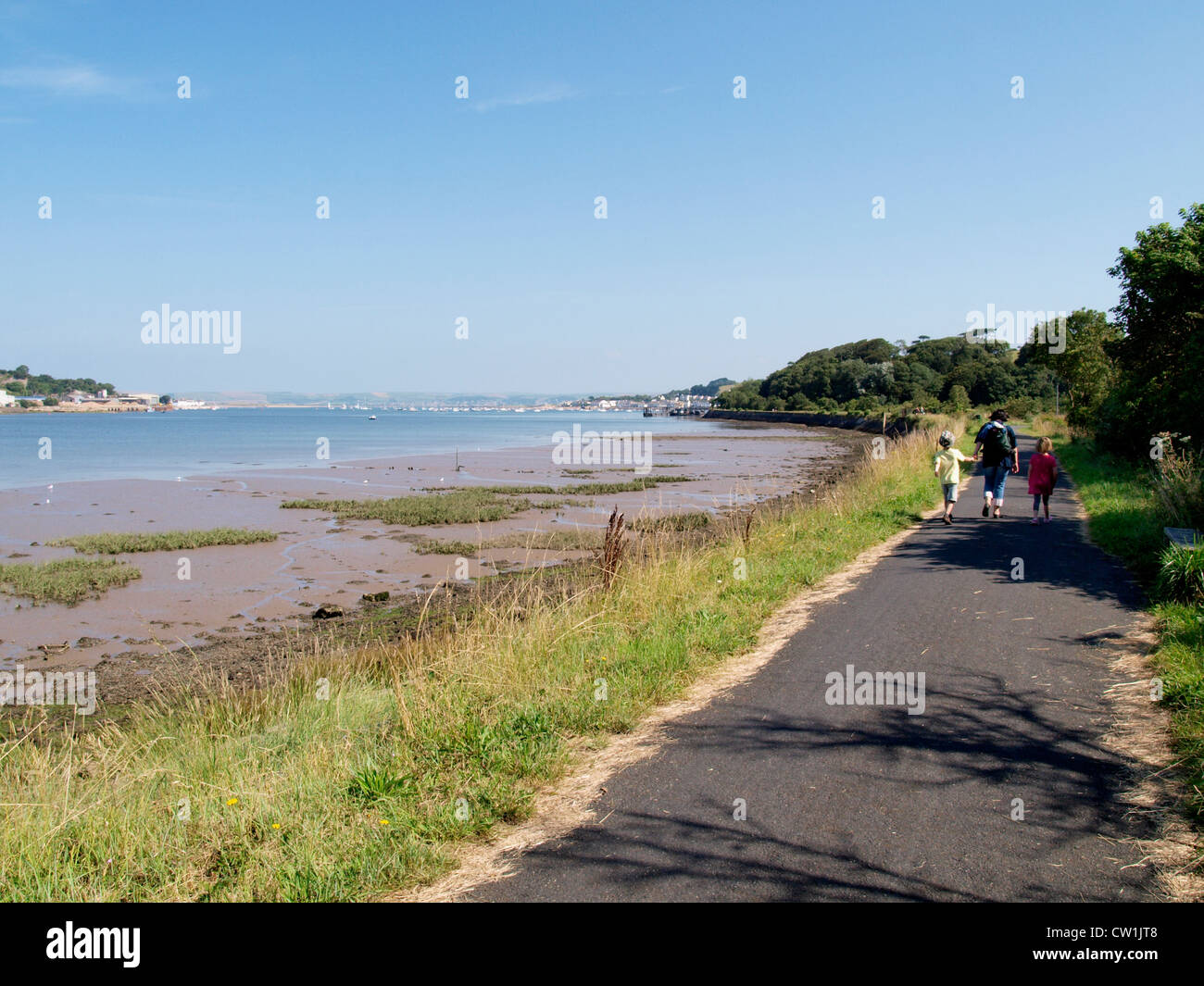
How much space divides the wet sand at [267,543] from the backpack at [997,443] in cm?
518

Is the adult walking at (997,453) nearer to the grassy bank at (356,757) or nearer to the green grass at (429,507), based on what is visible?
the grassy bank at (356,757)

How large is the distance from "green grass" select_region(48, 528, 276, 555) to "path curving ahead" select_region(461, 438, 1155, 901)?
1750 centimetres

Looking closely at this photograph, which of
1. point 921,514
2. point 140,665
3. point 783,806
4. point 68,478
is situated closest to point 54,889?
point 783,806

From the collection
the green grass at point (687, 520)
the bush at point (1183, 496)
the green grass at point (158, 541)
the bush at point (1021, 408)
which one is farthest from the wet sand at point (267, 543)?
the bush at point (1021, 408)

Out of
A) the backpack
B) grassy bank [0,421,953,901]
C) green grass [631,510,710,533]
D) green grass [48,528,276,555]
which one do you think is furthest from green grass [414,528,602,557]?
grassy bank [0,421,953,901]

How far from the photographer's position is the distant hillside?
89812mm

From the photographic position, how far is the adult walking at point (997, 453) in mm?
15281

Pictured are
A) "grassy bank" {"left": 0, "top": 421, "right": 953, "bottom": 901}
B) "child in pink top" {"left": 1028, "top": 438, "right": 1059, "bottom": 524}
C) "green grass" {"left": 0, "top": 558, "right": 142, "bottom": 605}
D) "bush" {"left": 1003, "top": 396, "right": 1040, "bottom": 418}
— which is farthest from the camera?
"bush" {"left": 1003, "top": 396, "right": 1040, "bottom": 418}

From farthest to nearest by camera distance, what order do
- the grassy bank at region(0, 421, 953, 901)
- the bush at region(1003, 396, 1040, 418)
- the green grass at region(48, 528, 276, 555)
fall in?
the bush at region(1003, 396, 1040, 418), the green grass at region(48, 528, 276, 555), the grassy bank at region(0, 421, 953, 901)

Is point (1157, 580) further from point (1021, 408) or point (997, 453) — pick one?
point (1021, 408)

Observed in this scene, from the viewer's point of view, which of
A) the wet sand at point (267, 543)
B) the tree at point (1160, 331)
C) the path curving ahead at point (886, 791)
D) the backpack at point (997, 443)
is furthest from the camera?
the tree at point (1160, 331)

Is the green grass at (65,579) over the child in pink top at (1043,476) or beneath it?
beneath

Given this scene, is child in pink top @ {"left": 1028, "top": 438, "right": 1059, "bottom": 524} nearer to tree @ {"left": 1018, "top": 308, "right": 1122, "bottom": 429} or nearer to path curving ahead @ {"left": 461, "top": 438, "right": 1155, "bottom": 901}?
path curving ahead @ {"left": 461, "top": 438, "right": 1155, "bottom": 901}
